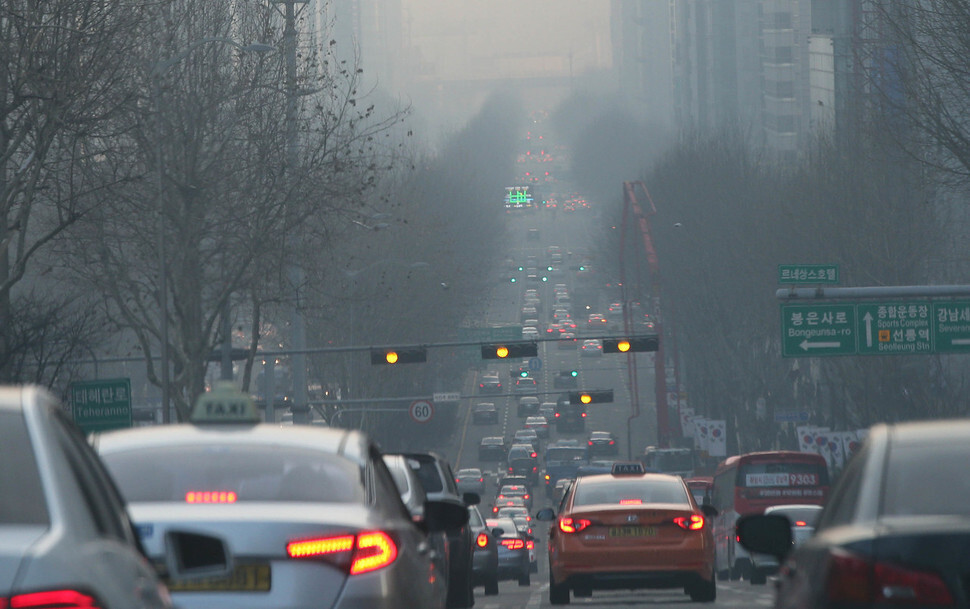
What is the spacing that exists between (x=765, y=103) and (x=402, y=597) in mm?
144528

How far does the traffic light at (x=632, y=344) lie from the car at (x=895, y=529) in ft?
115

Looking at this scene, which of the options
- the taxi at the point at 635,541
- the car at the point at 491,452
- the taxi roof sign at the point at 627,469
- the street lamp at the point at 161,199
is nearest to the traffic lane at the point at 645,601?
the taxi at the point at 635,541

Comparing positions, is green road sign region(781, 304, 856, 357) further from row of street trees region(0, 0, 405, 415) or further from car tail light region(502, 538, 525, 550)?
row of street trees region(0, 0, 405, 415)

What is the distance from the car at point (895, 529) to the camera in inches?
180

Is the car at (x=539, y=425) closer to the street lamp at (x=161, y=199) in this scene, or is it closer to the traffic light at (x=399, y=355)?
the traffic light at (x=399, y=355)

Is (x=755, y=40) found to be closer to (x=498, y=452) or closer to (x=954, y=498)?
(x=498, y=452)

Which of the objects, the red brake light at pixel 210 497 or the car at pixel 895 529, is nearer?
the car at pixel 895 529

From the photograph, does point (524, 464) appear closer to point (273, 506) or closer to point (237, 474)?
point (237, 474)

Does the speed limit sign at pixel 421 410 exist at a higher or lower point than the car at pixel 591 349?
lower

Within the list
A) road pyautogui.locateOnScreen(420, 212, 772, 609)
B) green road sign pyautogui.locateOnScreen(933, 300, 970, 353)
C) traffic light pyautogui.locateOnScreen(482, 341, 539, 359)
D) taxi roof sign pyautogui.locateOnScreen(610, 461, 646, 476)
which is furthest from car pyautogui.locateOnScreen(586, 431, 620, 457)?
taxi roof sign pyautogui.locateOnScreen(610, 461, 646, 476)

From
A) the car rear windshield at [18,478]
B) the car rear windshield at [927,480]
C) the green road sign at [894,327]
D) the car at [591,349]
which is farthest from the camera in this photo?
the car at [591,349]

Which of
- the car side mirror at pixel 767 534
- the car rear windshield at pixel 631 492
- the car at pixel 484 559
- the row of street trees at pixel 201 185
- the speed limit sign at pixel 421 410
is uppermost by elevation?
the row of street trees at pixel 201 185

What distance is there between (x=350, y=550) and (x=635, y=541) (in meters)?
10.1

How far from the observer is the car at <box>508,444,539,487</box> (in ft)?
241
